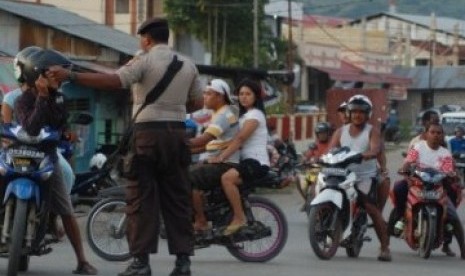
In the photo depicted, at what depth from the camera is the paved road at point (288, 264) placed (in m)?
11.9

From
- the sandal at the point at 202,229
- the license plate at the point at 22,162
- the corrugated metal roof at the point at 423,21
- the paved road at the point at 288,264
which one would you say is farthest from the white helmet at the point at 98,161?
the corrugated metal roof at the point at 423,21

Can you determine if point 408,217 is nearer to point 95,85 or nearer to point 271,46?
point 95,85

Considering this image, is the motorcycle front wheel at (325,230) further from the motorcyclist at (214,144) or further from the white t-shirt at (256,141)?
the motorcyclist at (214,144)

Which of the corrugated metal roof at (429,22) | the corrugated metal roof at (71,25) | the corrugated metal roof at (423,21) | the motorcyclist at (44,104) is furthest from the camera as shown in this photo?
the corrugated metal roof at (429,22)

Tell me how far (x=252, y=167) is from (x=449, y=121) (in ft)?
78.4

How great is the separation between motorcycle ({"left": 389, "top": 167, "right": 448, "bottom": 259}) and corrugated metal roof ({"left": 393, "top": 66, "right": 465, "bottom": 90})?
2588 inches

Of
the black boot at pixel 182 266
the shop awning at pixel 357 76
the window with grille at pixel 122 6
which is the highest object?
the window with grille at pixel 122 6

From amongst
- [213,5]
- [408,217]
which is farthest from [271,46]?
[408,217]

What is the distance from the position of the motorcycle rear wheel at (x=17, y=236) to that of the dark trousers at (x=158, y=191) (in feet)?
2.58

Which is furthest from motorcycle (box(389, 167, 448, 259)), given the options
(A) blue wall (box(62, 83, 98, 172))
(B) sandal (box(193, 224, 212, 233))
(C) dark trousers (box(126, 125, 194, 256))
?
(A) blue wall (box(62, 83, 98, 172))

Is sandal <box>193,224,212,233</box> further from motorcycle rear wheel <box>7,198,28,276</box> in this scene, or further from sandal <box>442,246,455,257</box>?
sandal <box>442,246,455,257</box>

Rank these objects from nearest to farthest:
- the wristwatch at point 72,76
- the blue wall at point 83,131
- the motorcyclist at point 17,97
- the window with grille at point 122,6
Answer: the wristwatch at point 72,76 → the motorcyclist at point 17,97 → the blue wall at point 83,131 → the window with grille at point 122,6

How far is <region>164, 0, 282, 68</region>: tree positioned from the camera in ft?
180

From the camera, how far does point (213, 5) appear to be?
179ft
